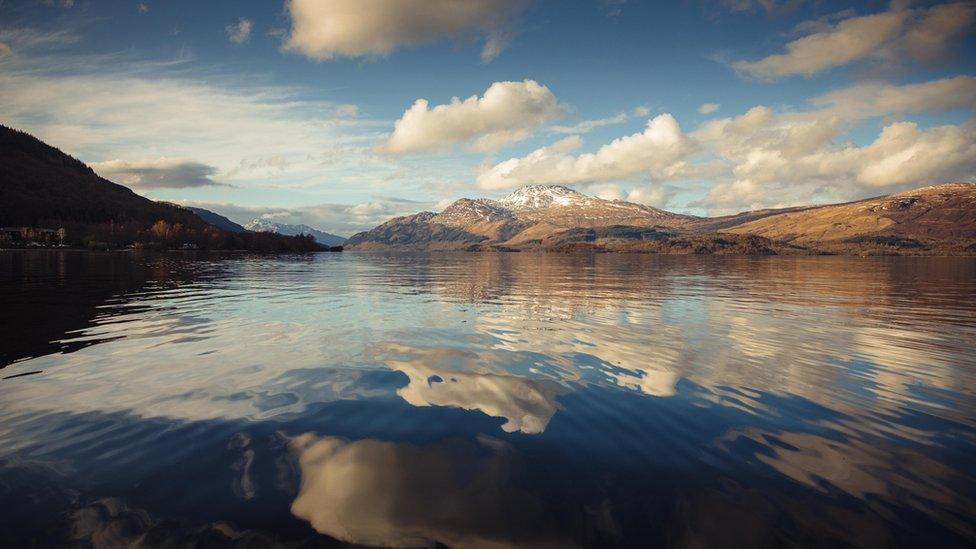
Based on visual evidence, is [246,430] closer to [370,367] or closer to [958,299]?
[370,367]

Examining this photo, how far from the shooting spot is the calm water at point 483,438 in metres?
7.08

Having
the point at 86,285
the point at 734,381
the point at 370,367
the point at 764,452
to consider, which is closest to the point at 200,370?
the point at 370,367

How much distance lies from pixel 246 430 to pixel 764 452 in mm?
11631

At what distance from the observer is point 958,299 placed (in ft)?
145

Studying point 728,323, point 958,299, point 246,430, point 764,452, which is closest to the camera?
point 764,452

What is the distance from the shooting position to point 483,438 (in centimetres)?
1017

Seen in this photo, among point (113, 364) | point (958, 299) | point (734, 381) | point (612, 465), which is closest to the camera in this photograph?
point (612, 465)

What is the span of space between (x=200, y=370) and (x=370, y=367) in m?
5.69

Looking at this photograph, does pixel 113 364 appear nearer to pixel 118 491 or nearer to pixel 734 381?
pixel 118 491

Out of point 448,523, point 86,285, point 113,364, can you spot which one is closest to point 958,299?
point 448,523

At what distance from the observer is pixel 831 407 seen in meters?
12.6

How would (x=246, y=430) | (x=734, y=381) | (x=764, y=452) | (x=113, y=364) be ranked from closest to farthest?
(x=764, y=452) → (x=246, y=430) → (x=734, y=381) → (x=113, y=364)

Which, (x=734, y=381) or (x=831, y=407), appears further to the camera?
(x=734, y=381)

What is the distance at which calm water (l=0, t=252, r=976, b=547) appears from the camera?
708 centimetres
